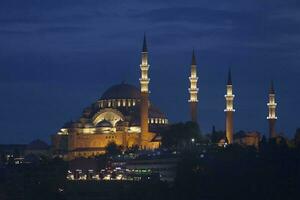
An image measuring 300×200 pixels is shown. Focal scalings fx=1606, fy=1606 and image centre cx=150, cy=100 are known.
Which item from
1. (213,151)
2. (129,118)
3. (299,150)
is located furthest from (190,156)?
(129,118)

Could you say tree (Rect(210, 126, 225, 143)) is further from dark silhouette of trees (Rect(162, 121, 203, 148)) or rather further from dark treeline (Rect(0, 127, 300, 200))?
dark treeline (Rect(0, 127, 300, 200))

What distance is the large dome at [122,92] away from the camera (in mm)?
139125

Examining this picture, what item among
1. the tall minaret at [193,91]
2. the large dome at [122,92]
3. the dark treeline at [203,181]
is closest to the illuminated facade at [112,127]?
the large dome at [122,92]

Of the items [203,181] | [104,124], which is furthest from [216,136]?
[203,181]

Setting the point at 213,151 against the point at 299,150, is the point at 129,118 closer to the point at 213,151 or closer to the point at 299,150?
the point at 213,151

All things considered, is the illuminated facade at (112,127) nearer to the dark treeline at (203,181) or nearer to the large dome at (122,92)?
the large dome at (122,92)

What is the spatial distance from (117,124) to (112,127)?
136cm

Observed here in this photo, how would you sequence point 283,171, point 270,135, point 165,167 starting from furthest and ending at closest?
point 270,135 < point 165,167 < point 283,171

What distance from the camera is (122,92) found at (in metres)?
140

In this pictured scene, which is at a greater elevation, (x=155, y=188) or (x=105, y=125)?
(x=105, y=125)

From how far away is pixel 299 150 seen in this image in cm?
8838

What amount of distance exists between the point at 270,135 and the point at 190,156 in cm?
2400

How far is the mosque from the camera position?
131 meters

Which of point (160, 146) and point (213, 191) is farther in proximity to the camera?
point (160, 146)
